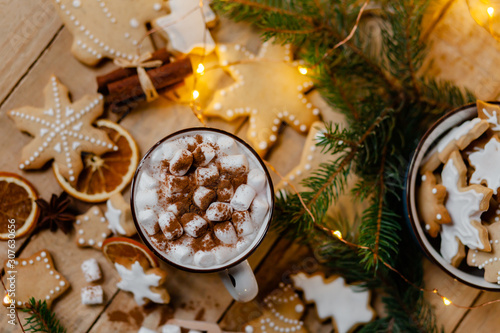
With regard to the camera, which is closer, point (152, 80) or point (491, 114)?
point (491, 114)

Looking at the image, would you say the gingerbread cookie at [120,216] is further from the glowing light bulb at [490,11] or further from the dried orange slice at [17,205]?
the glowing light bulb at [490,11]

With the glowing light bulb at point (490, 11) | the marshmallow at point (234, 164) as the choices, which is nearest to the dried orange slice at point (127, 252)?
the marshmallow at point (234, 164)

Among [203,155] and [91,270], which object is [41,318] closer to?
[91,270]

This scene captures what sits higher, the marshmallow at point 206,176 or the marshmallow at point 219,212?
the marshmallow at point 206,176

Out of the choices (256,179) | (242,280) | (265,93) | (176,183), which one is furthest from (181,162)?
(265,93)

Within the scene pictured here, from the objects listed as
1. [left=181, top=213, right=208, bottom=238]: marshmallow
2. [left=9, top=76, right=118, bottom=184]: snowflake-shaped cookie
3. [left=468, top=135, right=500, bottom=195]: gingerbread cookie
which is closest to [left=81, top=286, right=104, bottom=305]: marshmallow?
[left=9, top=76, right=118, bottom=184]: snowflake-shaped cookie

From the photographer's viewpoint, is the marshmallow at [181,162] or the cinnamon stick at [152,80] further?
the cinnamon stick at [152,80]
